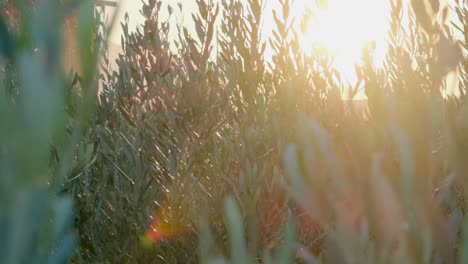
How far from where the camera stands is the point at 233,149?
3166 millimetres

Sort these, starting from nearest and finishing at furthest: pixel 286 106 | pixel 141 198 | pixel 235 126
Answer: pixel 141 198 < pixel 286 106 < pixel 235 126

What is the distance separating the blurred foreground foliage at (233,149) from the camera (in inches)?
27.9

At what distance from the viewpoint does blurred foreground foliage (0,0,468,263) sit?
2.32 ft

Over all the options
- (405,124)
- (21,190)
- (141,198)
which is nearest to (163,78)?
(141,198)

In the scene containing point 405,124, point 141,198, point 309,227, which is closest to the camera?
point 405,124

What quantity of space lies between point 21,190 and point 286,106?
9.81 ft

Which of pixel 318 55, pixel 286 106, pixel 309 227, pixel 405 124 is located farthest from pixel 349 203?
pixel 318 55

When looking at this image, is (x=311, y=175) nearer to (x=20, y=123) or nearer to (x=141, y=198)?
(x=20, y=123)

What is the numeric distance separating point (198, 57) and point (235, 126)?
0.41 metres

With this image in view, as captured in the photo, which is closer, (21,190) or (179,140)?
(21,190)

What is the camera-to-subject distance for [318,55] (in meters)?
4.07

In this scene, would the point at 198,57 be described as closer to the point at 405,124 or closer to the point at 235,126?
the point at 235,126

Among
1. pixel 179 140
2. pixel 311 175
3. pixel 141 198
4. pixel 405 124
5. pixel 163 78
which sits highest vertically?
pixel 163 78

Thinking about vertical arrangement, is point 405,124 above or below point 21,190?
above
